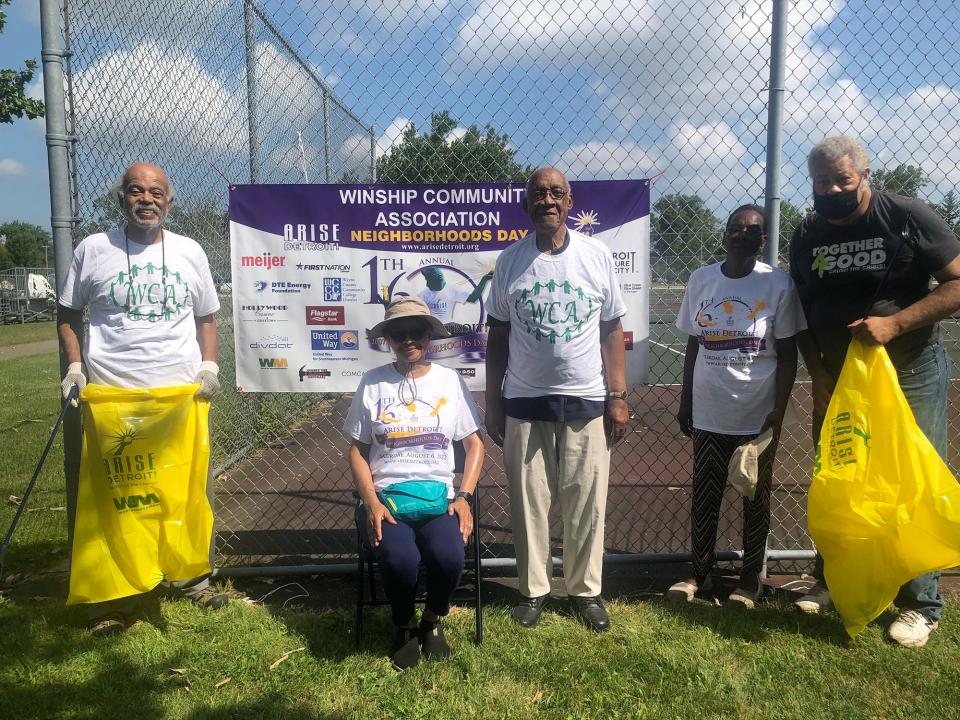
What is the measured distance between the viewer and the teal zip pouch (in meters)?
3.01

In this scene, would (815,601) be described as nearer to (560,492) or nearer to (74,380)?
(560,492)

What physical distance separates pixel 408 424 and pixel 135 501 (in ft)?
4.21

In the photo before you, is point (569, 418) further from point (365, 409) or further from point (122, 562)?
point (122, 562)

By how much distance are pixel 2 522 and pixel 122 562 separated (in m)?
2.03

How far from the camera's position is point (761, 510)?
3.35m

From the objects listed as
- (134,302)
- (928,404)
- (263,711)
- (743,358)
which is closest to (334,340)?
(134,302)

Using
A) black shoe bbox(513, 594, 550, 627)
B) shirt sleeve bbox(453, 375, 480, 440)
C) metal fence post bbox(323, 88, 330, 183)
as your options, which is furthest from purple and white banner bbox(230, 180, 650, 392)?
metal fence post bbox(323, 88, 330, 183)

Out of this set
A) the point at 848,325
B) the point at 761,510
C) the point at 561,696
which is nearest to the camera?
the point at 561,696

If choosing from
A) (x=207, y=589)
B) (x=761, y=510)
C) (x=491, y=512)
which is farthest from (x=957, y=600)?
(x=207, y=589)

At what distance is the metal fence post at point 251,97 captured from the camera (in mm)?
5301

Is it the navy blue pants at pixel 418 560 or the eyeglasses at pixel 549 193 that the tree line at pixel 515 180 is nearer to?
the eyeglasses at pixel 549 193

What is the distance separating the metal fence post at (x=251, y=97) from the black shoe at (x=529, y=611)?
12.0 feet

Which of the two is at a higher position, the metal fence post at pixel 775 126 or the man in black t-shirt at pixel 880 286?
the metal fence post at pixel 775 126

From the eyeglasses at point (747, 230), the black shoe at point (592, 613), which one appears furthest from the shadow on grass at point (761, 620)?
the eyeglasses at point (747, 230)
